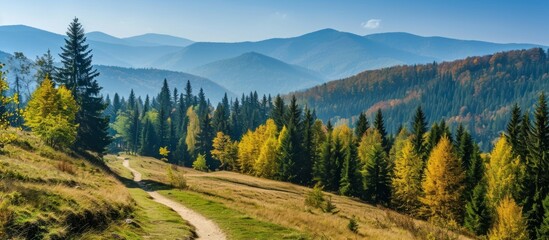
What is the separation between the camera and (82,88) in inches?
2682

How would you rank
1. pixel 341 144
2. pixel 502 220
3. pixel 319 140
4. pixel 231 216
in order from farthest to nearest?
1. pixel 319 140
2. pixel 341 144
3. pixel 502 220
4. pixel 231 216

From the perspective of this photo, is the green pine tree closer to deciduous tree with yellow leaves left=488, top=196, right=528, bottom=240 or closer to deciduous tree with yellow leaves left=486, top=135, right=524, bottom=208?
deciduous tree with yellow leaves left=486, top=135, right=524, bottom=208

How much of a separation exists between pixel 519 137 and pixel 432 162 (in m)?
15.7

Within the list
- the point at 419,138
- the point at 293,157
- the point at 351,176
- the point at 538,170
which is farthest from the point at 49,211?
the point at 293,157

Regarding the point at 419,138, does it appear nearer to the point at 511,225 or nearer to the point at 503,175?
the point at 503,175

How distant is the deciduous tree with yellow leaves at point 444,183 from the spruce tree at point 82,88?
51.8 m

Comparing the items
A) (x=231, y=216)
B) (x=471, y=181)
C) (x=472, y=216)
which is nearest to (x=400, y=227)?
(x=231, y=216)

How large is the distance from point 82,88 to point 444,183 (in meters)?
58.1

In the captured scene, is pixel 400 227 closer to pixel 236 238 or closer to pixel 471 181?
pixel 236 238

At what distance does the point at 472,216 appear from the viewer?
55.8 meters

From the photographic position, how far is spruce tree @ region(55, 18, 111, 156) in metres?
66.2

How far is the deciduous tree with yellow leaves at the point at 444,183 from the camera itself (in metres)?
60.4

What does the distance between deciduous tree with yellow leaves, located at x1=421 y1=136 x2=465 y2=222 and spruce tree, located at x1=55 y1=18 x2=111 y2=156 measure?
51829mm

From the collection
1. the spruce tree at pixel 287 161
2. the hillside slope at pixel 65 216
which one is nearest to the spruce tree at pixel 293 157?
the spruce tree at pixel 287 161
